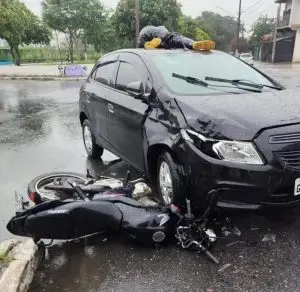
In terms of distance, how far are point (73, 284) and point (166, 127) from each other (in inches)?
64.5

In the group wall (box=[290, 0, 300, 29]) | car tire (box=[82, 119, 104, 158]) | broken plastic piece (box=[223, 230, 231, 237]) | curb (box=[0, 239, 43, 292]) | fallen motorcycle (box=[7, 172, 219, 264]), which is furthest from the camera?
Answer: wall (box=[290, 0, 300, 29])

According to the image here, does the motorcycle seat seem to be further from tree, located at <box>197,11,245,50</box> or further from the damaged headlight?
tree, located at <box>197,11,245,50</box>

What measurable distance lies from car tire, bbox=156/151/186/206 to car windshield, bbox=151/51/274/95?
2.40ft

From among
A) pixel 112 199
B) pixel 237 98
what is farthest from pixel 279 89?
pixel 112 199

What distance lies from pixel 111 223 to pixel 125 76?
2.16 meters

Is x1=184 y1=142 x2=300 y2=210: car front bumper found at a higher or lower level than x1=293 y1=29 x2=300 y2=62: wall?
higher

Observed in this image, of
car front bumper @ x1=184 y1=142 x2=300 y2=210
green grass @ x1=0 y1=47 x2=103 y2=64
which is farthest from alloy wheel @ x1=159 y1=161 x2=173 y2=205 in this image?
green grass @ x1=0 y1=47 x2=103 y2=64

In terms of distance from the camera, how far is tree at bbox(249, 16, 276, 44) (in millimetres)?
73625

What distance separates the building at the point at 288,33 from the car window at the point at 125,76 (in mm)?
46511

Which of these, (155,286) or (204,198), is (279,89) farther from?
(155,286)

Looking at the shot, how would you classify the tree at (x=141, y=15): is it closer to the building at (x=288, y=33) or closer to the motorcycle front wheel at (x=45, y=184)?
the building at (x=288, y=33)

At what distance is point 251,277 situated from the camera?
3084mm

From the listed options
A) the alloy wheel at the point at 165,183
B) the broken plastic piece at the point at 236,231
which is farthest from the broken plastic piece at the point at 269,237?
the alloy wheel at the point at 165,183

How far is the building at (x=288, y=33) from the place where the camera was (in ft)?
155
